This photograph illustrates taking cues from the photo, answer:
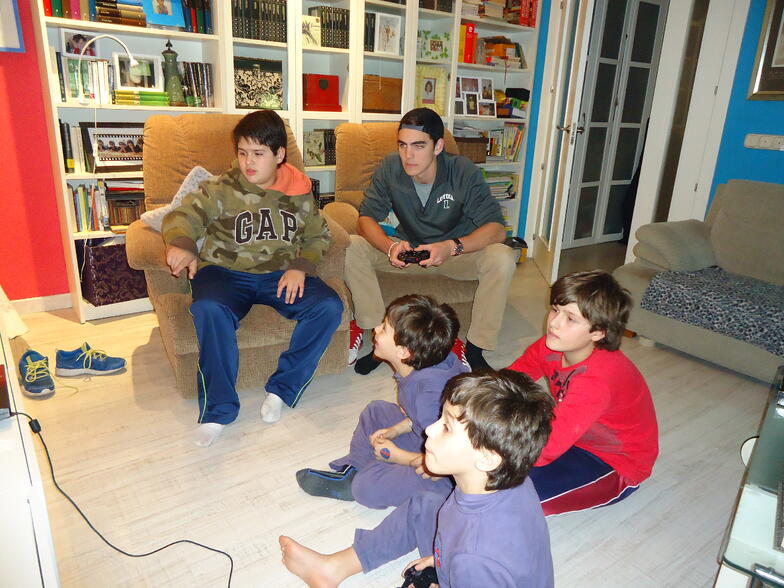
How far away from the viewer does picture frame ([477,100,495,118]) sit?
13.3ft

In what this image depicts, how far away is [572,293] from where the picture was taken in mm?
1504

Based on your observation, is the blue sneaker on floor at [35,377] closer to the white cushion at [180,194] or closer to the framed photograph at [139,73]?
the white cushion at [180,194]

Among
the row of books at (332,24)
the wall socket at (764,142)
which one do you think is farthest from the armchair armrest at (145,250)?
the wall socket at (764,142)

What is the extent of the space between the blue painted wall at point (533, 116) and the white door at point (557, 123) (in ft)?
0.20

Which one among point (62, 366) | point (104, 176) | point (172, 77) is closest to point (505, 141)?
point (172, 77)

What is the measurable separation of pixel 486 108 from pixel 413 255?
2114 millimetres

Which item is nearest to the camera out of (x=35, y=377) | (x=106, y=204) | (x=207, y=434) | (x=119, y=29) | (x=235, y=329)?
(x=207, y=434)

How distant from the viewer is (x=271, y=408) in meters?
2.04

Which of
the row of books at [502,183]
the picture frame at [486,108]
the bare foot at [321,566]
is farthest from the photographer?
the row of books at [502,183]

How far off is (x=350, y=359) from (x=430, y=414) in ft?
3.50

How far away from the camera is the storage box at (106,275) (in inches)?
110

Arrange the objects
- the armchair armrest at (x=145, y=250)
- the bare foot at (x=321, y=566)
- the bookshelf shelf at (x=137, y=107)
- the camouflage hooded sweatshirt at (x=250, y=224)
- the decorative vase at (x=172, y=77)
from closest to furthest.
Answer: the bare foot at (x=321, y=566) < the armchair armrest at (x=145, y=250) < the camouflage hooded sweatshirt at (x=250, y=224) < the bookshelf shelf at (x=137, y=107) < the decorative vase at (x=172, y=77)

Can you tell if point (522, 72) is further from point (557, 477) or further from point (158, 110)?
point (557, 477)

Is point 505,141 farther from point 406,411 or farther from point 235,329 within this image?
point 406,411
